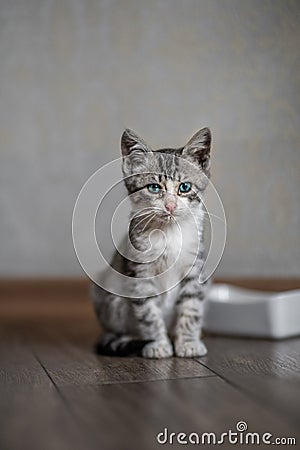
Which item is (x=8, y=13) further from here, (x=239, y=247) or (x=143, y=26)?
(x=239, y=247)

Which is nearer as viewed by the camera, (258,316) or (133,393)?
(133,393)

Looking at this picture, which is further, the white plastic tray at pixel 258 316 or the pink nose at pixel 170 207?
the white plastic tray at pixel 258 316

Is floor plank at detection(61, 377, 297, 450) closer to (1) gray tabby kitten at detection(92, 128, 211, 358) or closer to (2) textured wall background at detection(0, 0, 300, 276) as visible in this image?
(1) gray tabby kitten at detection(92, 128, 211, 358)

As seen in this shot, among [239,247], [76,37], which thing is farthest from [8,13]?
[239,247]

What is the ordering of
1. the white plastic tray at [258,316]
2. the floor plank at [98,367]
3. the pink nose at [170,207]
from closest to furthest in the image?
1. the floor plank at [98,367]
2. the pink nose at [170,207]
3. the white plastic tray at [258,316]

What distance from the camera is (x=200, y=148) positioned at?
1.42 meters

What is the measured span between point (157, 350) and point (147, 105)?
2.51ft

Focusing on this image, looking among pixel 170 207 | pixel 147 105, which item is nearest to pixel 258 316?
pixel 170 207

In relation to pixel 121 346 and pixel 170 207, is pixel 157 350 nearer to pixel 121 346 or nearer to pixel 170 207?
pixel 121 346

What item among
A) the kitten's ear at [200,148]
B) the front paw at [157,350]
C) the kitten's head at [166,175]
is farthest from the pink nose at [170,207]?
the front paw at [157,350]

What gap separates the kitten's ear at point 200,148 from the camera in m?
1.42

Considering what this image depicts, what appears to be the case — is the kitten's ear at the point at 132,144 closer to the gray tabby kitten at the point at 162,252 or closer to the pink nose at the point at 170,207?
the gray tabby kitten at the point at 162,252

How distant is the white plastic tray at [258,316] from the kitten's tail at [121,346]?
0.26 m

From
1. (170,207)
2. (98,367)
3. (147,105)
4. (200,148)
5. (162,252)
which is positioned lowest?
(98,367)
